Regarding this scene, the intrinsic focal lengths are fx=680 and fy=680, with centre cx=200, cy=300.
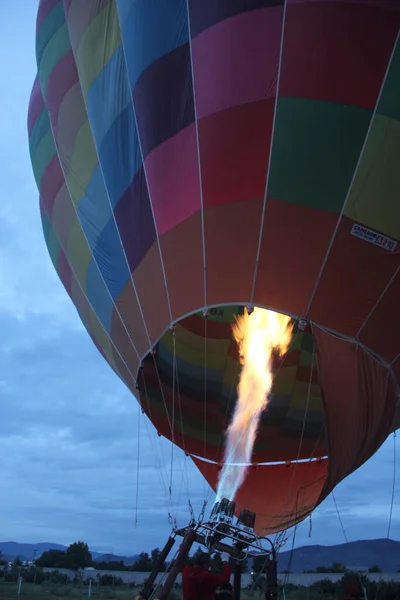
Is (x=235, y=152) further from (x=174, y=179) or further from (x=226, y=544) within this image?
(x=226, y=544)

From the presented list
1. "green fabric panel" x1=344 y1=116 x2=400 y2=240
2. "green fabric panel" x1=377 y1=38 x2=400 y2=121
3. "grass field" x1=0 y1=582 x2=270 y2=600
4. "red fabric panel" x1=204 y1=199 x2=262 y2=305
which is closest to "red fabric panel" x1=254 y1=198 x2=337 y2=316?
"red fabric panel" x1=204 y1=199 x2=262 y2=305

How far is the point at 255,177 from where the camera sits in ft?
21.4

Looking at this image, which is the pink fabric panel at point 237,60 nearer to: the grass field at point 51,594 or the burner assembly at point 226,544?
the burner assembly at point 226,544

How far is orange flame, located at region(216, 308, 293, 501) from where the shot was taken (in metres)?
8.49

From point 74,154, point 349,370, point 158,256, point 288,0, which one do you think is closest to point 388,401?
point 349,370

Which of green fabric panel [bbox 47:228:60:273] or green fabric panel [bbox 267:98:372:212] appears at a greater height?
green fabric panel [bbox 47:228:60:273]

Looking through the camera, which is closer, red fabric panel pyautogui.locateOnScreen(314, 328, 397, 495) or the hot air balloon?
the hot air balloon

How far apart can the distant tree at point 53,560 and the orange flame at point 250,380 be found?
28.6 m

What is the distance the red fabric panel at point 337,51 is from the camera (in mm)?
6070

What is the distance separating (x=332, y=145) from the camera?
628cm

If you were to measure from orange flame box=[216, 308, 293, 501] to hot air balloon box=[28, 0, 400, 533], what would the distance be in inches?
49.4

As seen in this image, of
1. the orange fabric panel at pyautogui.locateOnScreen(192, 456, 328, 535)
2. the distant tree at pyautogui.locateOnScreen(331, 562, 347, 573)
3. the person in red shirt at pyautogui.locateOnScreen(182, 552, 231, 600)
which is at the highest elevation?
the distant tree at pyautogui.locateOnScreen(331, 562, 347, 573)

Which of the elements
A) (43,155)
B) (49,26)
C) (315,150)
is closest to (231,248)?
(315,150)

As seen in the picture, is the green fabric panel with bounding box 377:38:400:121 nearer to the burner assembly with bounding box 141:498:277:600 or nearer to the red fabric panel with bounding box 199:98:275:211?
the red fabric panel with bounding box 199:98:275:211
